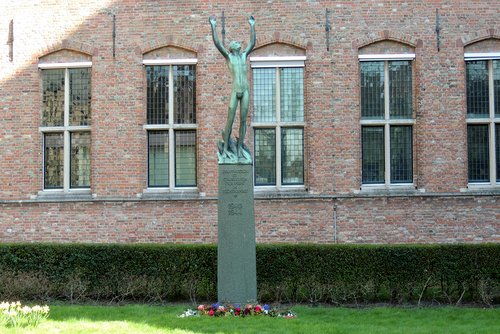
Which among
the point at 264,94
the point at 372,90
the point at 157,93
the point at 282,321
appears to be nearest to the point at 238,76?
the point at 282,321

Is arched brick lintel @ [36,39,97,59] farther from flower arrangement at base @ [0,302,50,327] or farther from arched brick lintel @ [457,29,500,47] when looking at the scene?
arched brick lintel @ [457,29,500,47]

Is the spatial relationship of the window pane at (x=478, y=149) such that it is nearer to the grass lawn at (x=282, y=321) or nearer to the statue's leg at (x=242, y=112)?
the grass lawn at (x=282, y=321)

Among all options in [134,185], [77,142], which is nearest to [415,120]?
[134,185]

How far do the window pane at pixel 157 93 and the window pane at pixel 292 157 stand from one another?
291cm

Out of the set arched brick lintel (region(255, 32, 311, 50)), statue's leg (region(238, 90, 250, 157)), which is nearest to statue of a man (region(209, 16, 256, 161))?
statue's leg (region(238, 90, 250, 157))

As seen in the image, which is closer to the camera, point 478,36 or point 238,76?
point 238,76

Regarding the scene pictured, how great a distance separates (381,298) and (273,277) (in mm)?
2151

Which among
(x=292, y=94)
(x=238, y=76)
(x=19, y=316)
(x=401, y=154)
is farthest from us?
(x=292, y=94)

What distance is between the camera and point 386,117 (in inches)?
676

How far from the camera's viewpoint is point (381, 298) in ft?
46.7

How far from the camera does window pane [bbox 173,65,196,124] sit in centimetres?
1742

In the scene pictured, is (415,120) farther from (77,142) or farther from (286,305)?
(77,142)

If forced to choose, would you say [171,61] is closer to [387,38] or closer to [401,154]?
[387,38]

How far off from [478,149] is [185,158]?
6900mm
